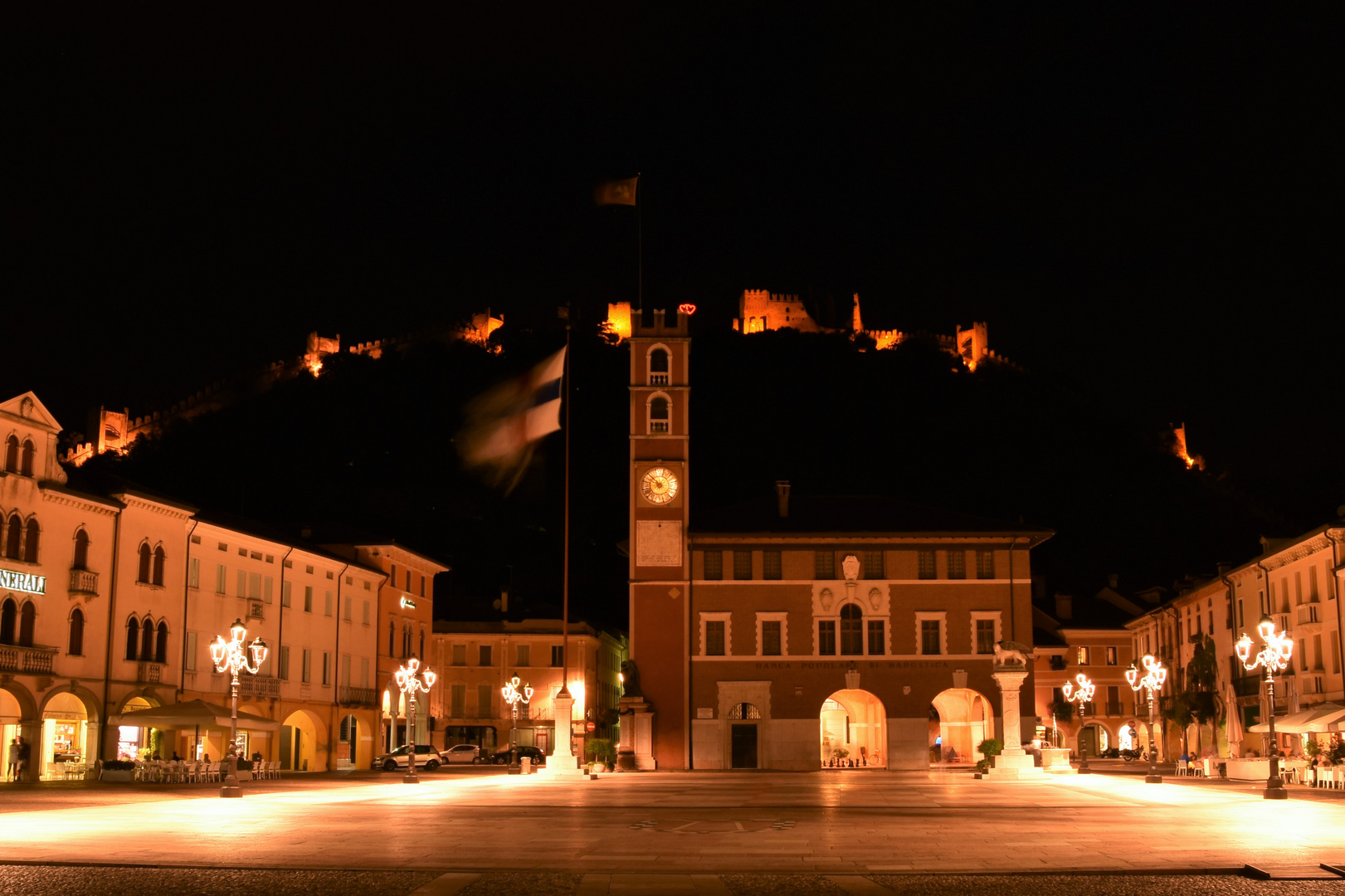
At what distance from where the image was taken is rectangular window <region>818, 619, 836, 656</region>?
2144 inches

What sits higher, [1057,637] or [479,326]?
[479,326]

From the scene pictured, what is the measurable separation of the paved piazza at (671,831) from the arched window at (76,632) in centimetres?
735

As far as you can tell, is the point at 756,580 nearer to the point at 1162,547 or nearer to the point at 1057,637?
the point at 1057,637

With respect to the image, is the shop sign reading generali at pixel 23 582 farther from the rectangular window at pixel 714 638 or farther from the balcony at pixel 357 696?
the rectangular window at pixel 714 638

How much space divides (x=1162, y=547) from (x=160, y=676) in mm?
92685

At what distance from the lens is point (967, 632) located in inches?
2143

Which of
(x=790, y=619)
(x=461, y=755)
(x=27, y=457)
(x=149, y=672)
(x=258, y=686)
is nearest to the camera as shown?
(x=27, y=457)

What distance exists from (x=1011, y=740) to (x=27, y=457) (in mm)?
29929

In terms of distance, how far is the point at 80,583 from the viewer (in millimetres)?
37156

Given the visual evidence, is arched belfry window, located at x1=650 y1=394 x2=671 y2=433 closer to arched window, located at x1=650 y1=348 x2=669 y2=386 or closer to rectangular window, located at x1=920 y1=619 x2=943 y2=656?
arched window, located at x1=650 y1=348 x2=669 y2=386

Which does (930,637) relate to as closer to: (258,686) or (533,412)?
(533,412)

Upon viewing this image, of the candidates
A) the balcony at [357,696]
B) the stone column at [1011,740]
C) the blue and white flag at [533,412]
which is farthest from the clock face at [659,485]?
the stone column at [1011,740]

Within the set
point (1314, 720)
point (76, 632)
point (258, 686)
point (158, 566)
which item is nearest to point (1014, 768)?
point (1314, 720)

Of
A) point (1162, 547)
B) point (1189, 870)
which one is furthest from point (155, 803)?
point (1162, 547)
